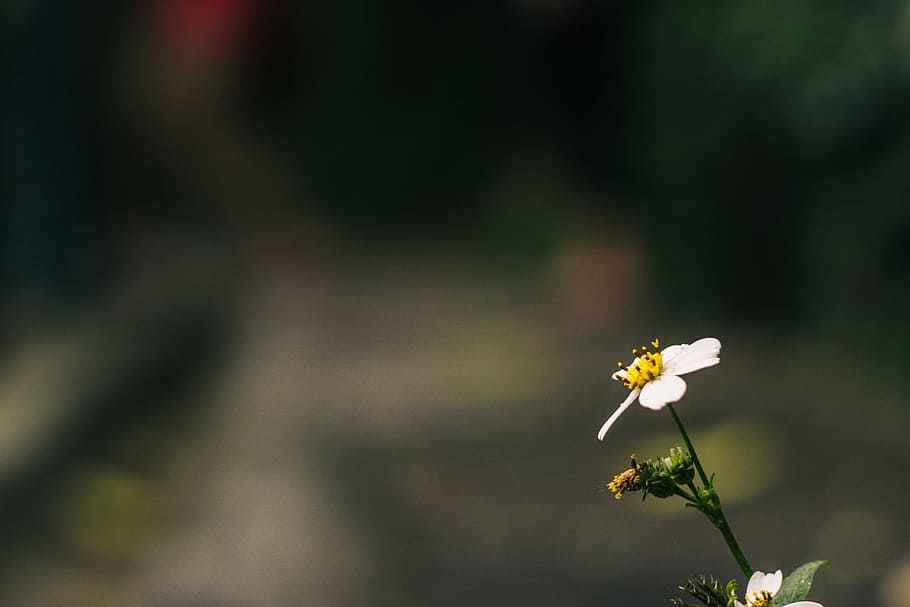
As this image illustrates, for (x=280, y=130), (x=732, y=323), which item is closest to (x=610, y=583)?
(x=732, y=323)

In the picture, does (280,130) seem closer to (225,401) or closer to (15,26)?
(15,26)

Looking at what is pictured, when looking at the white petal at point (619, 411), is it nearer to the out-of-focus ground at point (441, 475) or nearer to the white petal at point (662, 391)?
the white petal at point (662, 391)

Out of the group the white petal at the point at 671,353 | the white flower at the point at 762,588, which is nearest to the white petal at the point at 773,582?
the white flower at the point at 762,588

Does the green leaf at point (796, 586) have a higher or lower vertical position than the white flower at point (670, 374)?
lower

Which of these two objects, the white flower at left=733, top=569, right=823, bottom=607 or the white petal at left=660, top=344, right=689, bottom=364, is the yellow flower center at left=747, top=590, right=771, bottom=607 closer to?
the white flower at left=733, top=569, right=823, bottom=607

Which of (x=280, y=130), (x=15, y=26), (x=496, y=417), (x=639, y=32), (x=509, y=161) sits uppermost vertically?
(x=280, y=130)

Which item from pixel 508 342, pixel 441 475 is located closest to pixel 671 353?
pixel 441 475
